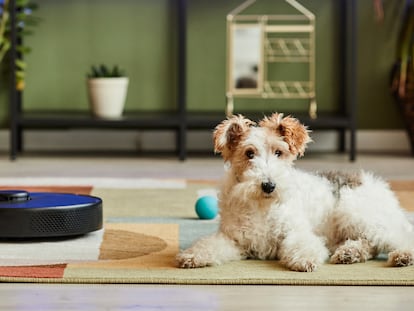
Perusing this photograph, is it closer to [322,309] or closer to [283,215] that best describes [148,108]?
[283,215]

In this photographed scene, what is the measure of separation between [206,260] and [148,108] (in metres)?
3.22

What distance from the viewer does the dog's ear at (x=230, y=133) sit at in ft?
7.45

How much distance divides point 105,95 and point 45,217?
8.05 ft

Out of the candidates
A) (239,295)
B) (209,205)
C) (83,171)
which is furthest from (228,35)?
(239,295)

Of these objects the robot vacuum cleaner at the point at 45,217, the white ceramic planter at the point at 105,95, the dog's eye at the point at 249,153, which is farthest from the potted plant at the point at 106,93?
the dog's eye at the point at 249,153

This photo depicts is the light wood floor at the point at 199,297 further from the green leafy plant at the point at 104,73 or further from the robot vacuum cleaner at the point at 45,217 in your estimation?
the green leafy plant at the point at 104,73

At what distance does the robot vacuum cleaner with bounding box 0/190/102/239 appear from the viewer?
251 centimetres

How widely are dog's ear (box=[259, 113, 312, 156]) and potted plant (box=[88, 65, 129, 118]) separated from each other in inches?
107

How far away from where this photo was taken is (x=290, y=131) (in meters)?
2.26

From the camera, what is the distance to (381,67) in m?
5.42

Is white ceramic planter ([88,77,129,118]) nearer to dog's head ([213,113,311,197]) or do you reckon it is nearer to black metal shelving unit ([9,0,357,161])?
black metal shelving unit ([9,0,357,161])

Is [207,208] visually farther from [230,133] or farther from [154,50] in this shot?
[154,50]

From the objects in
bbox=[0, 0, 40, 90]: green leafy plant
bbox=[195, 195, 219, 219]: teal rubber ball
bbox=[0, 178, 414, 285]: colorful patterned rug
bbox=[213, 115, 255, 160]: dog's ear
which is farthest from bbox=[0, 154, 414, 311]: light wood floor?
bbox=[0, 0, 40, 90]: green leafy plant

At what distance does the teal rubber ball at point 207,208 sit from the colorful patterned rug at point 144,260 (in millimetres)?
31
